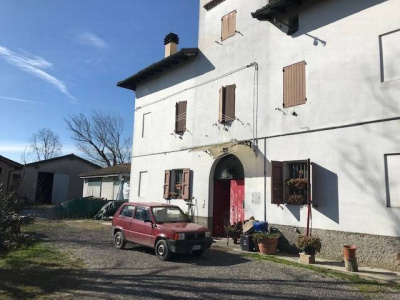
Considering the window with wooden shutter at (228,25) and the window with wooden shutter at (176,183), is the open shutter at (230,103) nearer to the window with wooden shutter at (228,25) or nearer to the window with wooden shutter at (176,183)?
the window with wooden shutter at (228,25)

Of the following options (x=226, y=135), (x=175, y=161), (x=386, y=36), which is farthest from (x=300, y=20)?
(x=175, y=161)

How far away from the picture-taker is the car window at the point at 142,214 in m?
10.8

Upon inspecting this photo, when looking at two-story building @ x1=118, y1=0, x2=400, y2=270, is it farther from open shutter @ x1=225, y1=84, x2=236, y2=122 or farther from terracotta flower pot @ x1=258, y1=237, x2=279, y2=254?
terracotta flower pot @ x1=258, y1=237, x2=279, y2=254

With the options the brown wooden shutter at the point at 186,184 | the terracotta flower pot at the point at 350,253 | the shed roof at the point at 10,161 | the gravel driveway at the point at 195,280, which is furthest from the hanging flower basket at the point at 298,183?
the shed roof at the point at 10,161

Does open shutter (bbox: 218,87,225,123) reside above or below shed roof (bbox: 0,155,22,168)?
above

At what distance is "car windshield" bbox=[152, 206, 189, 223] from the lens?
35.1ft

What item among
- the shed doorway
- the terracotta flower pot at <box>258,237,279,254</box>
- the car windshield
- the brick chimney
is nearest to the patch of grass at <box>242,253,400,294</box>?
the terracotta flower pot at <box>258,237,279,254</box>

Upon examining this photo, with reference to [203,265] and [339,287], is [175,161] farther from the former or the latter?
[339,287]

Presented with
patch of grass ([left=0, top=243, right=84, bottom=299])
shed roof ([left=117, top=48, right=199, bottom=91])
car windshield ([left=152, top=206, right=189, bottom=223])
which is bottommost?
patch of grass ([left=0, top=243, right=84, bottom=299])

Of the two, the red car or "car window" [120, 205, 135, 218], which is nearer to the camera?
the red car

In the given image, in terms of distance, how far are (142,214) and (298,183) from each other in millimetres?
5099

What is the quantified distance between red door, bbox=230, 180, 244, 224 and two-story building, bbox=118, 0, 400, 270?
0.06m

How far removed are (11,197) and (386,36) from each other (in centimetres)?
1089

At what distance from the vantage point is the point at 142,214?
11039 millimetres
